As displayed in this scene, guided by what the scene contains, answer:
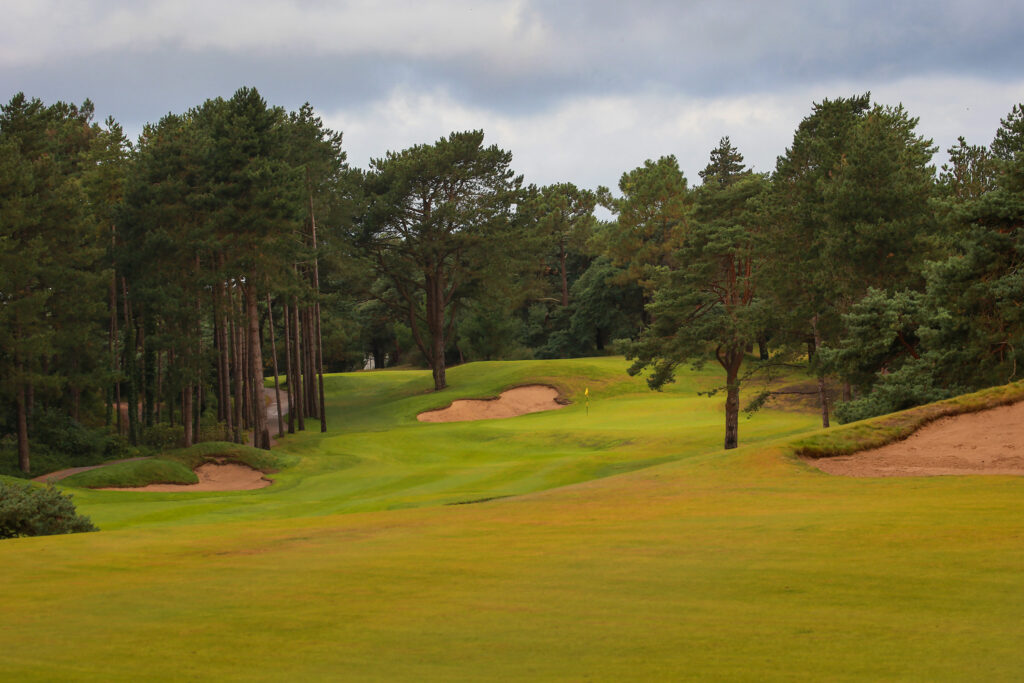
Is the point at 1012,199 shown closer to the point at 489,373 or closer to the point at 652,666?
the point at 652,666

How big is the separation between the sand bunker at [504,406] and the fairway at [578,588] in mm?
40995

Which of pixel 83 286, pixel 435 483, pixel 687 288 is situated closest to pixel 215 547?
pixel 435 483

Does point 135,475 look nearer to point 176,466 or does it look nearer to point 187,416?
point 176,466

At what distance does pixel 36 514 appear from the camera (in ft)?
→ 50.8

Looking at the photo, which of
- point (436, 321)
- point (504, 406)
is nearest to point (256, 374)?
point (504, 406)

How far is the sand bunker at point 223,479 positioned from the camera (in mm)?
30534

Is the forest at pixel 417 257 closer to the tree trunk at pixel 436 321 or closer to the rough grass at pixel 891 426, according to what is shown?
the tree trunk at pixel 436 321

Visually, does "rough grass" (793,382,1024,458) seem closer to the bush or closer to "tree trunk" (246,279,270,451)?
the bush

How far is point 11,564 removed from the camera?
10180mm

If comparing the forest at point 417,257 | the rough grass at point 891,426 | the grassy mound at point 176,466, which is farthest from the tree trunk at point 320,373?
the rough grass at point 891,426

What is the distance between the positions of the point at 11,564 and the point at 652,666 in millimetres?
7778

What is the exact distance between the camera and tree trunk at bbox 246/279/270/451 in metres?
41.7

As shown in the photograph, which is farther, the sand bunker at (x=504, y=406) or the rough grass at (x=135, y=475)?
the sand bunker at (x=504, y=406)

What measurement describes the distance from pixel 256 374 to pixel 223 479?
10.5 meters
